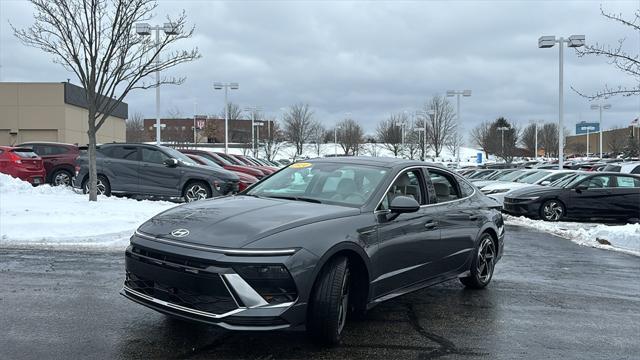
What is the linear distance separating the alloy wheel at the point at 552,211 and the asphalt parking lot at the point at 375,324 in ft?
26.2

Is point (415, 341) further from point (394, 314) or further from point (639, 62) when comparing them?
point (639, 62)

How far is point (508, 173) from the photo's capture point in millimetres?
23281

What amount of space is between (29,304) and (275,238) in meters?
3.08

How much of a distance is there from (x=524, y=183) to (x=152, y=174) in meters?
12.3

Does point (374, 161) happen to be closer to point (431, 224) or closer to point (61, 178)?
point (431, 224)

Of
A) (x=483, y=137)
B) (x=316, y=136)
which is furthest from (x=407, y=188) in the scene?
(x=483, y=137)

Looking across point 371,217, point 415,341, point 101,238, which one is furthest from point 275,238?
point 101,238

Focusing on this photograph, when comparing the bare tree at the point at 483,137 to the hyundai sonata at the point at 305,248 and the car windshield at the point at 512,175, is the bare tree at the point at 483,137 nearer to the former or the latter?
the car windshield at the point at 512,175

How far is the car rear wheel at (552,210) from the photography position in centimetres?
1579

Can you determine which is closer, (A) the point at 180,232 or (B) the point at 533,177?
(A) the point at 180,232

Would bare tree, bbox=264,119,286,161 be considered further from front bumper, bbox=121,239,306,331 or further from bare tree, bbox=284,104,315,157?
front bumper, bbox=121,239,306,331

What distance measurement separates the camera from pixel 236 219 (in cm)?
457

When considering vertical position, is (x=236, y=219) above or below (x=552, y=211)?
above

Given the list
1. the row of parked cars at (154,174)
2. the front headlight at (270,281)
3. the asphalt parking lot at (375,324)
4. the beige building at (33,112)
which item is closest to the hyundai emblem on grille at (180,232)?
the front headlight at (270,281)
